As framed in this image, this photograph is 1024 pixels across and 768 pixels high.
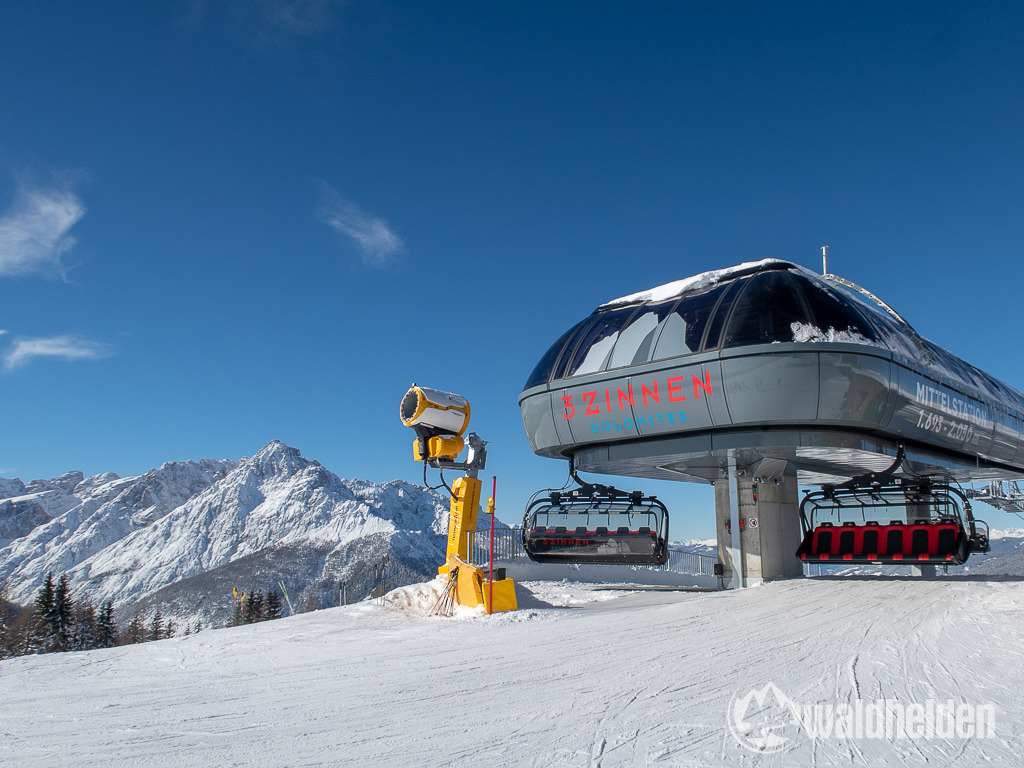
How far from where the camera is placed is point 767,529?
16.4m

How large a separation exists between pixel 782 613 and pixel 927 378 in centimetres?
823

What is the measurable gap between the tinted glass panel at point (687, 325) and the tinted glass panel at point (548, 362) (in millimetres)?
2777

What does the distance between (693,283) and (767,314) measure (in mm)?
2589

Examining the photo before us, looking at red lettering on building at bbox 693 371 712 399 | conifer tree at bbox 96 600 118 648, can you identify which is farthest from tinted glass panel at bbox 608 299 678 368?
conifer tree at bbox 96 600 118 648

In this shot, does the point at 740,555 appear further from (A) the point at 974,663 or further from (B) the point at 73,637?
(B) the point at 73,637

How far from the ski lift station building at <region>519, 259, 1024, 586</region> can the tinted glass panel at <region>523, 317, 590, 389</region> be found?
0.15ft

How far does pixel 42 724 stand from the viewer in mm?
5035

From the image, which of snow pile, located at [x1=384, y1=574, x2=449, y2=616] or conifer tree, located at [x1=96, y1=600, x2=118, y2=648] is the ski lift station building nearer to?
snow pile, located at [x1=384, y1=574, x2=449, y2=616]

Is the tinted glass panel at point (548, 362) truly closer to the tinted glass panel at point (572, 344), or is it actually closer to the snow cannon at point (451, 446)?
the tinted glass panel at point (572, 344)

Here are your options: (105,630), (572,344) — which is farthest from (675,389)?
(105,630)

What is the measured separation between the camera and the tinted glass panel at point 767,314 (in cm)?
1257

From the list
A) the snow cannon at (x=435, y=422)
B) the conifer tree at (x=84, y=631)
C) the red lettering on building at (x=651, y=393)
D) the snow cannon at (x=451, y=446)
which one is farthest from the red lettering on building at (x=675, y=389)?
the conifer tree at (x=84, y=631)

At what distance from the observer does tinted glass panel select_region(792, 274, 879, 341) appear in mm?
12672

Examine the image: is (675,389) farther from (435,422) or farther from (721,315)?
(435,422)
